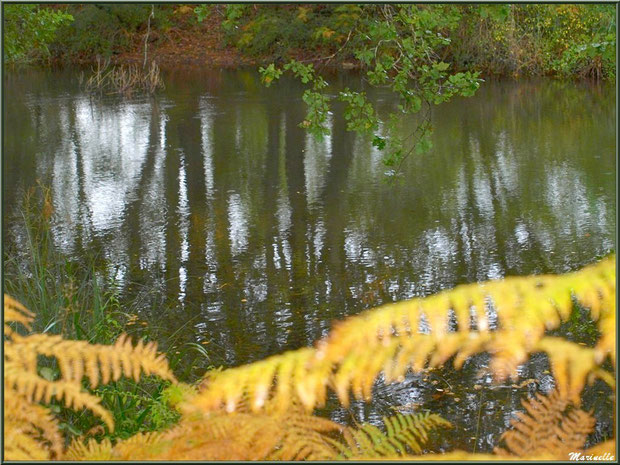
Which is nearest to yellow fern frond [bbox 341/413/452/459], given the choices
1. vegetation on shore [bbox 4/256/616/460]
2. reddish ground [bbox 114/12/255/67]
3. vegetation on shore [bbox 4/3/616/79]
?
vegetation on shore [bbox 4/256/616/460]

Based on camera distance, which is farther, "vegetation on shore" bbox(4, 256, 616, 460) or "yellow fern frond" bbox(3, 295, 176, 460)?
"yellow fern frond" bbox(3, 295, 176, 460)

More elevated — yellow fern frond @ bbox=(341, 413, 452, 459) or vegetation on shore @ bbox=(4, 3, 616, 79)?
vegetation on shore @ bbox=(4, 3, 616, 79)

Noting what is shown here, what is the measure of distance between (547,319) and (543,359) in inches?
150

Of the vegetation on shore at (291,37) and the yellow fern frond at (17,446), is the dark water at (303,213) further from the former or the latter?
the yellow fern frond at (17,446)

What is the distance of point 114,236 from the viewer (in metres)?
7.34

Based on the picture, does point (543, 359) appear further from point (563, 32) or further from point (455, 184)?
point (563, 32)

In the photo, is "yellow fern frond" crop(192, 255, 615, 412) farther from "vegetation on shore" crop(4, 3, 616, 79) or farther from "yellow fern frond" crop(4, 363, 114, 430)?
"vegetation on shore" crop(4, 3, 616, 79)

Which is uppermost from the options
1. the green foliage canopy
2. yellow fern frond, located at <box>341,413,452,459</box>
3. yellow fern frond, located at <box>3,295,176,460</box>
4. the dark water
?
the green foliage canopy

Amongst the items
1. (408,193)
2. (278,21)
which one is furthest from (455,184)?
(278,21)

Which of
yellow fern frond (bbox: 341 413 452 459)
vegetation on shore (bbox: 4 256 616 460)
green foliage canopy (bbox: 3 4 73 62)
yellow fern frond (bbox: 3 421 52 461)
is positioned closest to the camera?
vegetation on shore (bbox: 4 256 616 460)

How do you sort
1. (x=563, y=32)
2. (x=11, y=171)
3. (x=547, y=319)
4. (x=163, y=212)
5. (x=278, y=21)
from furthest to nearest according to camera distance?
(x=278, y=21)
(x=563, y=32)
(x=11, y=171)
(x=163, y=212)
(x=547, y=319)

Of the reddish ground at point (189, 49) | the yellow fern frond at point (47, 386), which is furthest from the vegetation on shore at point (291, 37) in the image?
the yellow fern frond at point (47, 386)

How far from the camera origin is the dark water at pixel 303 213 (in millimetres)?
5305

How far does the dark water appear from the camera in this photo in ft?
17.4
